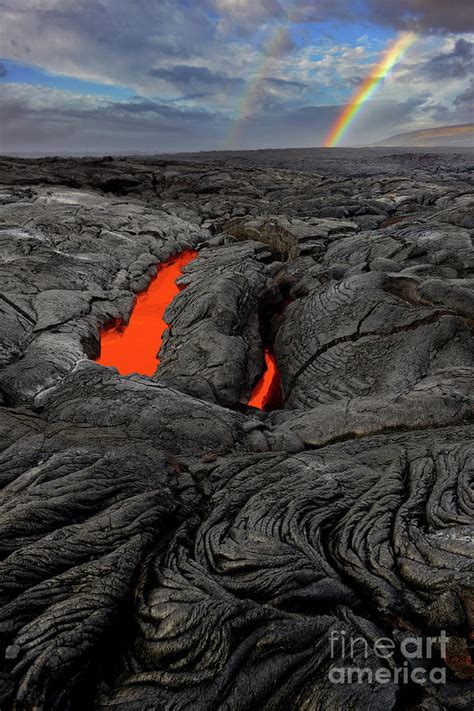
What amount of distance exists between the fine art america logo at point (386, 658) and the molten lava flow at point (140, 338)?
7212 millimetres

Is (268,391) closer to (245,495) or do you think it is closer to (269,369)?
(269,369)

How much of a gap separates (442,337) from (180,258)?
11.4m

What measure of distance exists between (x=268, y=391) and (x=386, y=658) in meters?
6.68

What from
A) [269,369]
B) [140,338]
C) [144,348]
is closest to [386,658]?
[269,369]

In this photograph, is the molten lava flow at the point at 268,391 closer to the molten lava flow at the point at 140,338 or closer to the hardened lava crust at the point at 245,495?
the hardened lava crust at the point at 245,495

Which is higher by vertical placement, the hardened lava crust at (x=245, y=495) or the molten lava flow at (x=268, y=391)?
the hardened lava crust at (x=245, y=495)

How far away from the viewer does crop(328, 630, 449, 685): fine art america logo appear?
8.55 ft

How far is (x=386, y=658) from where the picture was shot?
2.73 metres

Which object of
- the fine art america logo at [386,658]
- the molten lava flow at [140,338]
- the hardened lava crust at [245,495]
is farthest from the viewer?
the molten lava flow at [140,338]

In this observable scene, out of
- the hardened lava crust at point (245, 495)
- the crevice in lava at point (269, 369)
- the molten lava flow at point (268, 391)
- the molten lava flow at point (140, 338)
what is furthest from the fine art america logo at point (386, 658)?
the molten lava flow at point (140, 338)

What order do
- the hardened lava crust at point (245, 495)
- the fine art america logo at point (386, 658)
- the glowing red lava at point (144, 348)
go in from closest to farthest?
the fine art america logo at point (386, 658) < the hardened lava crust at point (245, 495) < the glowing red lava at point (144, 348)

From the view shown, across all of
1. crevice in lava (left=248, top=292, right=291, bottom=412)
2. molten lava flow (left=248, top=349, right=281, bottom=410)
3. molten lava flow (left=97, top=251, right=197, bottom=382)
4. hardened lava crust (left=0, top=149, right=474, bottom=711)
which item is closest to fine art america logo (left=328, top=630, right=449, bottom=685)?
hardened lava crust (left=0, top=149, right=474, bottom=711)

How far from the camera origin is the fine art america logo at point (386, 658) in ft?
8.55

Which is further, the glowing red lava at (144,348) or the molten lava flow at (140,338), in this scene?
the molten lava flow at (140,338)
